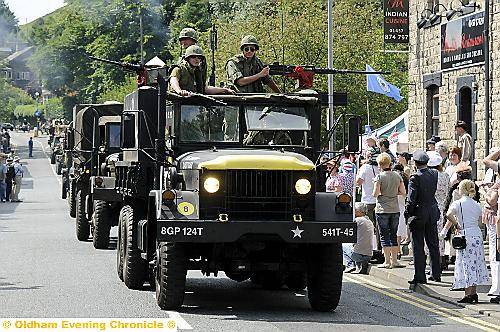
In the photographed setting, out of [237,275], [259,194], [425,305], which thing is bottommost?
[425,305]

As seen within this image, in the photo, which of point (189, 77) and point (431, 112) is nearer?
point (189, 77)

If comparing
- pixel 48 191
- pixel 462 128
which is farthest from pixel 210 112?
pixel 48 191

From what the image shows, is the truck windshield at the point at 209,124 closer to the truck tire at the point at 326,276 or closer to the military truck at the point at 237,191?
the military truck at the point at 237,191

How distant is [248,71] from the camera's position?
16344 mm

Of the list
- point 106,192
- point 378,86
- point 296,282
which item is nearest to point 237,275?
point 296,282

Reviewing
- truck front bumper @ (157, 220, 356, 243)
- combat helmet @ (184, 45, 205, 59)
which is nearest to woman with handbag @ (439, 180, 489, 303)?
truck front bumper @ (157, 220, 356, 243)

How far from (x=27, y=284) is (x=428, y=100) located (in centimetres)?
1557

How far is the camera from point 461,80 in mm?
27516

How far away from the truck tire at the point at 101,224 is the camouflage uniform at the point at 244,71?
793 cm

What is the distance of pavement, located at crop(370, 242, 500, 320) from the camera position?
48.1 feet

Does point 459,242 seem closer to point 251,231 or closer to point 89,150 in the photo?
point 251,231

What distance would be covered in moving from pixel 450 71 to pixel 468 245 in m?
13.7

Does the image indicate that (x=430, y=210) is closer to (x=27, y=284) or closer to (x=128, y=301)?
(x=128, y=301)

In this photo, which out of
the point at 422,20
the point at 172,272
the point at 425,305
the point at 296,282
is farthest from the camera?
the point at 422,20
